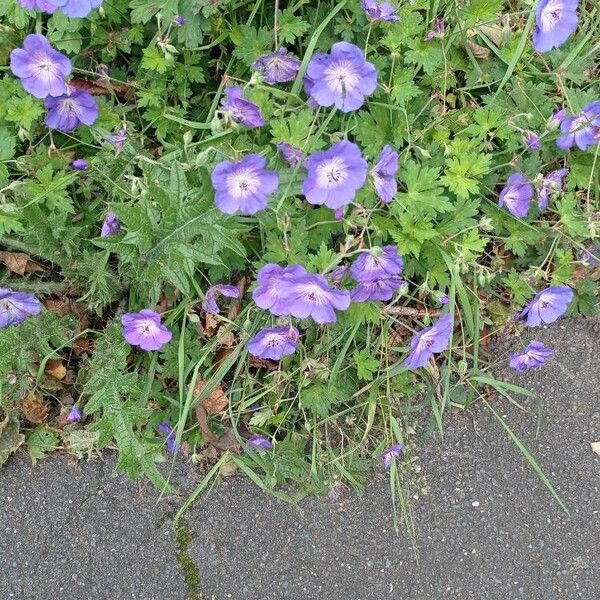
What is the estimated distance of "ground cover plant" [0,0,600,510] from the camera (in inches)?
88.7

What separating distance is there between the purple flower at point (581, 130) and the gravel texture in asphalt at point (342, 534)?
0.91 meters

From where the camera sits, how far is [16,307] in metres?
2.24

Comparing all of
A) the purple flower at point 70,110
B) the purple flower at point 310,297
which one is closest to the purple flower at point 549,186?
the purple flower at point 310,297

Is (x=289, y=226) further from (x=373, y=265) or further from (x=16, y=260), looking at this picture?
(x=16, y=260)

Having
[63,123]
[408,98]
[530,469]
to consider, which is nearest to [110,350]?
[63,123]

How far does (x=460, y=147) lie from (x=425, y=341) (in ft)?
2.07

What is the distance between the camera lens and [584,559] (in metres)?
2.47

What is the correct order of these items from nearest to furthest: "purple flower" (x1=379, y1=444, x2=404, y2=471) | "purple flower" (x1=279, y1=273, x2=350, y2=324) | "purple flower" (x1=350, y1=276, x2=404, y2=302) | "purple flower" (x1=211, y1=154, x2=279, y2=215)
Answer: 1. "purple flower" (x1=211, y1=154, x2=279, y2=215)
2. "purple flower" (x1=279, y1=273, x2=350, y2=324)
3. "purple flower" (x1=350, y1=276, x2=404, y2=302)
4. "purple flower" (x1=379, y1=444, x2=404, y2=471)

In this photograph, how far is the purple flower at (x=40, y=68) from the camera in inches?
88.1

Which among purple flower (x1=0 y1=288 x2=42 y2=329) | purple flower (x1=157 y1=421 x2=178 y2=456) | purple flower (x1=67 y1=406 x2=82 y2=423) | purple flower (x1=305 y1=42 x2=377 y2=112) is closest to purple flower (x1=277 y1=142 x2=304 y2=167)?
purple flower (x1=305 y1=42 x2=377 y2=112)

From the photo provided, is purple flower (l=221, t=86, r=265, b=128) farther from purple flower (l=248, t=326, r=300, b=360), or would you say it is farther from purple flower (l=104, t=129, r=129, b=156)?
purple flower (l=248, t=326, r=300, b=360)

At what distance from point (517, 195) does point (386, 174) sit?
497mm

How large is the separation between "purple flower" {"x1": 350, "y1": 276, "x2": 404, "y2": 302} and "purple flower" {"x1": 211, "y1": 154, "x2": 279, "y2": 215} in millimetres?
407

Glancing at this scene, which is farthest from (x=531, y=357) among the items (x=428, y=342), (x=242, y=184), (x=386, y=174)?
(x=242, y=184)
